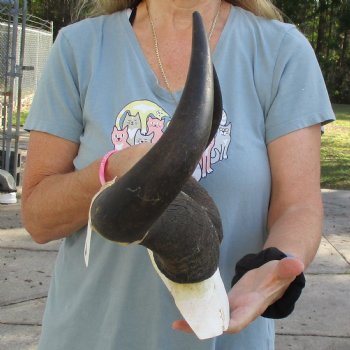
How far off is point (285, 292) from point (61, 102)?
0.75m

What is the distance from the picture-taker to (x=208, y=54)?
1.14 metres

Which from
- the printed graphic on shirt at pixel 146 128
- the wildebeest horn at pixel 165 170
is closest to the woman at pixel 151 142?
the printed graphic on shirt at pixel 146 128

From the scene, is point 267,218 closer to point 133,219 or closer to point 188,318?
point 188,318

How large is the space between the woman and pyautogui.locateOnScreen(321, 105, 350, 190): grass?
7.84 metres

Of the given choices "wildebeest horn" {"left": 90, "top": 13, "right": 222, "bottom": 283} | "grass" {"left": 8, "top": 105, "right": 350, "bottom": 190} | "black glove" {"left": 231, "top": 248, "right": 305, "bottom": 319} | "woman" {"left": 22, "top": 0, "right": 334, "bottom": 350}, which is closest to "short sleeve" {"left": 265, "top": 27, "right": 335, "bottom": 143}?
"woman" {"left": 22, "top": 0, "right": 334, "bottom": 350}

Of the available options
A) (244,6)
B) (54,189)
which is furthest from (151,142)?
(244,6)

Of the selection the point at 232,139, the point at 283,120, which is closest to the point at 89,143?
the point at 232,139

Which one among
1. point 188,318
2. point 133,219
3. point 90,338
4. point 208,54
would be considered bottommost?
point 90,338

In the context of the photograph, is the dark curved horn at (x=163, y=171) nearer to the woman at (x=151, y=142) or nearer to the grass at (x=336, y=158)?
the woman at (x=151, y=142)

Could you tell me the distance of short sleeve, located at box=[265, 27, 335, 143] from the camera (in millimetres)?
1763

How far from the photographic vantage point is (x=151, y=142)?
171 cm

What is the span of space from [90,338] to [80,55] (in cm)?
72

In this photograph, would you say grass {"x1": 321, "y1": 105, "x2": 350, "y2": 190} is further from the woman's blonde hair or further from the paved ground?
the woman's blonde hair

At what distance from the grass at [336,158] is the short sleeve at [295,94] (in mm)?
7813
